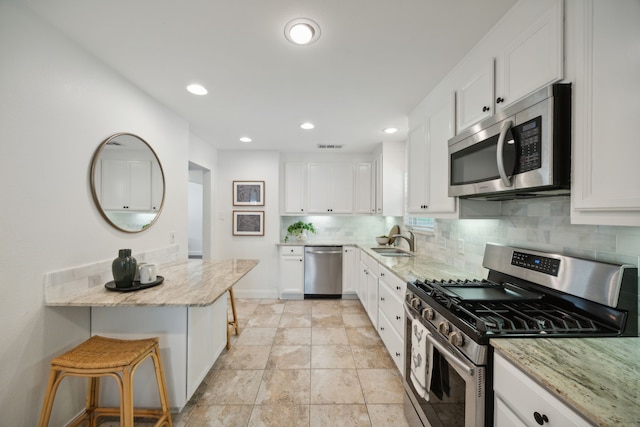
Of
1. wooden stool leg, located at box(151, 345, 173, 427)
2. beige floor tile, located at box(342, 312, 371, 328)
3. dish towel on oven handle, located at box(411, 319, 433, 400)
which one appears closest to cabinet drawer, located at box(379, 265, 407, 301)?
dish towel on oven handle, located at box(411, 319, 433, 400)

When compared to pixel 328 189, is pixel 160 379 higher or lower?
lower

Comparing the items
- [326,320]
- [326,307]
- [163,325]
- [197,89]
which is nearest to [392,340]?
[326,320]

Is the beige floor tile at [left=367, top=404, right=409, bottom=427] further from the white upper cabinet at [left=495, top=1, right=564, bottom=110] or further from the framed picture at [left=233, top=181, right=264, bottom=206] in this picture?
the framed picture at [left=233, top=181, right=264, bottom=206]

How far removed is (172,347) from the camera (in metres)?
1.66

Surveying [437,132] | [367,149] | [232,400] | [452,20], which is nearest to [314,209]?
[367,149]

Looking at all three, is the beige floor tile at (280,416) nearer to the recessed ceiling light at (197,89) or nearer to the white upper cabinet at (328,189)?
the recessed ceiling light at (197,89)

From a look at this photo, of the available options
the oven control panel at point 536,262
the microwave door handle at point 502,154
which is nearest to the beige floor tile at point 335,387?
the oven control panel at point 536,262

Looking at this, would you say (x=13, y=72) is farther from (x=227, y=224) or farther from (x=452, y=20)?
(x=227, y=224)

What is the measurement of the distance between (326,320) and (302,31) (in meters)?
3.18

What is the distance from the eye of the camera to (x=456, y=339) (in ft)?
3.64

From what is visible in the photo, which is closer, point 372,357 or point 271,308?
point 372,357

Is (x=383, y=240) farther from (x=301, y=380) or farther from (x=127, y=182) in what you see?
(x=127, y=182)

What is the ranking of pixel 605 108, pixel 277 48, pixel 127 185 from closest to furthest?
pixel 605 108
pixel 277 48
pixel 127 185

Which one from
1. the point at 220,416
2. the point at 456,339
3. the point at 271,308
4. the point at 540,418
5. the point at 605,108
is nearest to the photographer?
the point at 540,418
